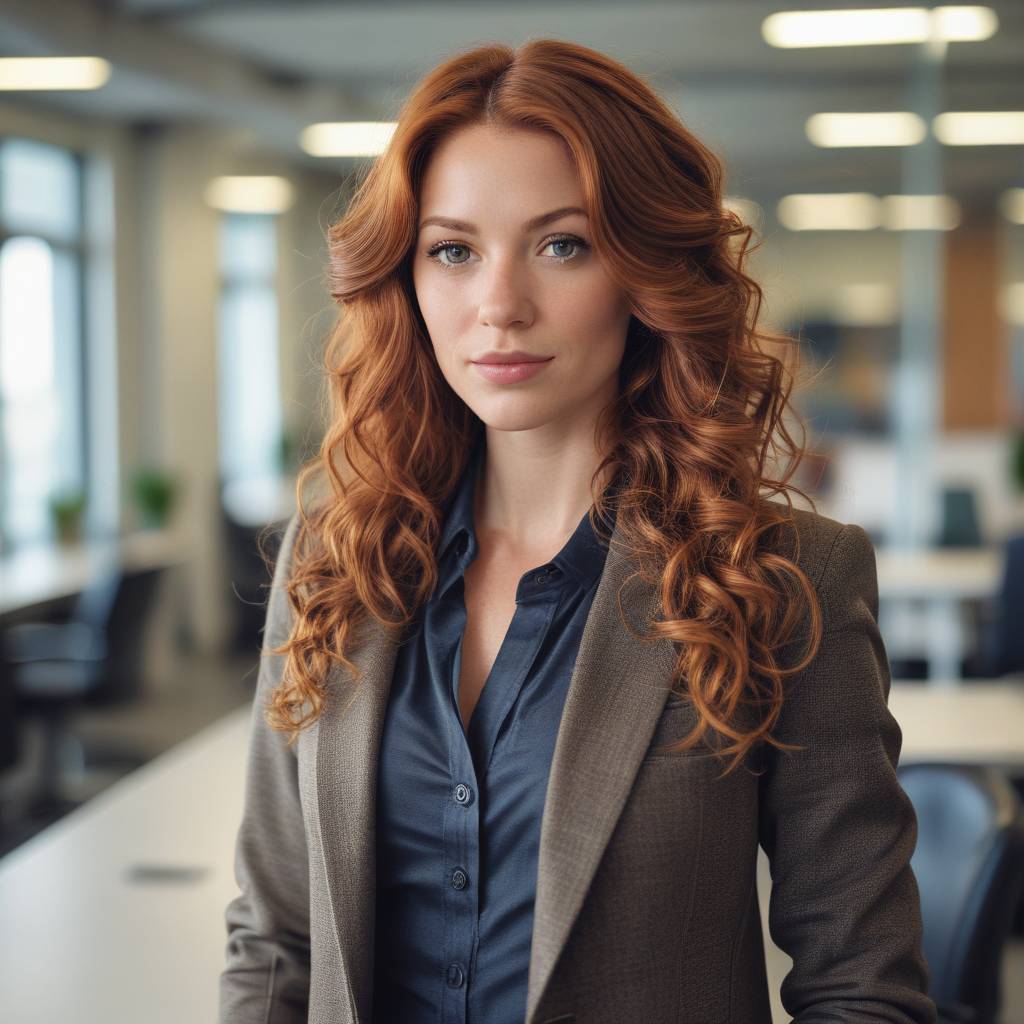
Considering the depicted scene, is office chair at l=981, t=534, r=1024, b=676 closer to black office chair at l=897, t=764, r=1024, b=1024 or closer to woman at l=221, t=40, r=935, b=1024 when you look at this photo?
black office chair at l=897, t=764, r=1024, b=1024

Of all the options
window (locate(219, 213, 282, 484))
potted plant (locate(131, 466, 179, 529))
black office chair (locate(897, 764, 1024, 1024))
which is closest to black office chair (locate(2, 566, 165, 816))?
potted plant (locate(131, 466, 179, 529))

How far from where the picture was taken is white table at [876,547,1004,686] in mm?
5844

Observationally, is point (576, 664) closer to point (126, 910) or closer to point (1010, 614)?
point (126, 910)

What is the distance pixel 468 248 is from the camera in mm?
1330

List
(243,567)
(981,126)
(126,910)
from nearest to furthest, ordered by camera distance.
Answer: (126,910) < (981,126) < (243,567)

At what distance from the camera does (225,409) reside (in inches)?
446

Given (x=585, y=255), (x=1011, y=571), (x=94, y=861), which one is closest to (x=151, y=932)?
(x=94, y=861)

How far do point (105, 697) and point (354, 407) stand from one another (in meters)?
4.09

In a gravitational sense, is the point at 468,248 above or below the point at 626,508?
above

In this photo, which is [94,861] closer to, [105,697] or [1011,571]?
[105,697]

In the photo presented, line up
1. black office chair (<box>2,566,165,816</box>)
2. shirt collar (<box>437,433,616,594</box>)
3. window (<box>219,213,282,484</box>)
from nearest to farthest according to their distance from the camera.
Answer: shirt collar (<box>437,433,616,594</box>) < black office chair (<box>2,566,165,816</box>) < window (<box>219,213,282,484</box>)

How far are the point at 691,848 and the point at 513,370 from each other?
49 cm

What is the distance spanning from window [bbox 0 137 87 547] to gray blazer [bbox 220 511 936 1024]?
6.69 m

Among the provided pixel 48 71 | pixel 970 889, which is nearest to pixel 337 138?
pixel 48 71
